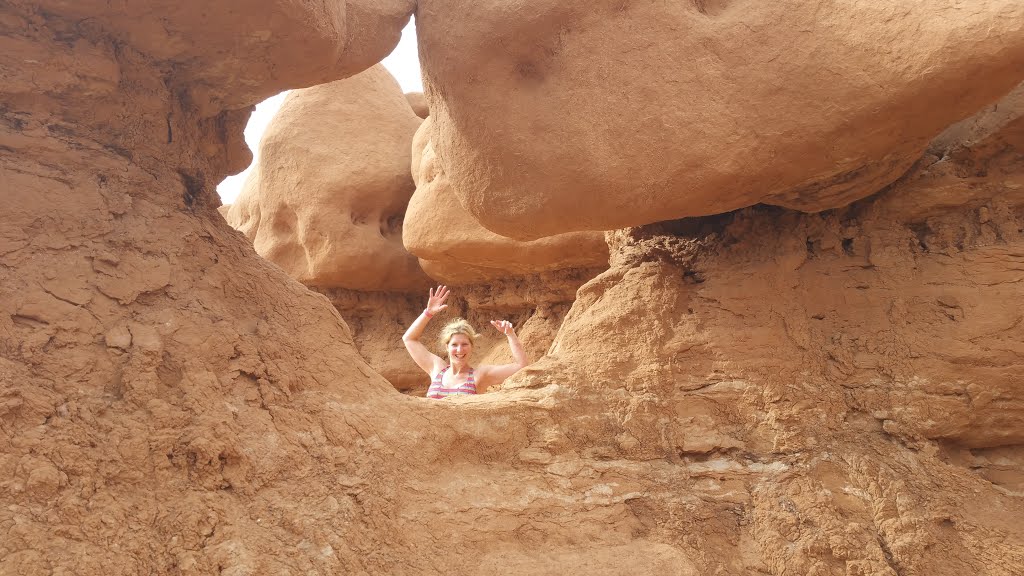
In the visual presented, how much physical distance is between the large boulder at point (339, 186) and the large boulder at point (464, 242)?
2.67 feet

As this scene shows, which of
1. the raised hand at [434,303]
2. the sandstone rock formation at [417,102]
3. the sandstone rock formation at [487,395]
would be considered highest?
the sandstone rock formation at [417,102]

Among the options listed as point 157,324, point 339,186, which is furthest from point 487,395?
point 339,186

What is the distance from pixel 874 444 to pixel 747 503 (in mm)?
534

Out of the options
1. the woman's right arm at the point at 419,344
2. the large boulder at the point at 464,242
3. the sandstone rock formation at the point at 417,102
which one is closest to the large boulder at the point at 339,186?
the large boulder at the point at 464,242

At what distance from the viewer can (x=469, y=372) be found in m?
3.71

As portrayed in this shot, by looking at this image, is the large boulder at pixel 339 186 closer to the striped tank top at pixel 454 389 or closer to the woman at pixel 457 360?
the woman at pixel 457 360

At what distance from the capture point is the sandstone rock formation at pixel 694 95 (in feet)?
7.45

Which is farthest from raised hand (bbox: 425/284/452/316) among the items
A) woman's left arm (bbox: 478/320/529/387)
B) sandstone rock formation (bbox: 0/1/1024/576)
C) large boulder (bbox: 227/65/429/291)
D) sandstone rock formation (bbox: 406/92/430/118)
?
sandstone rock formation (bbox: 406/92/430/118)

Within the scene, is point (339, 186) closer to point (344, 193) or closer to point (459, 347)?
point (344, 193)

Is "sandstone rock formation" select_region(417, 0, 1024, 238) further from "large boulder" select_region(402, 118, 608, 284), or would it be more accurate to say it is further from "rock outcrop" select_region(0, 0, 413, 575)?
"large boulder" select_region(402, 118, 608, 284)

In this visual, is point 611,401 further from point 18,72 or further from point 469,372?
point 18,72

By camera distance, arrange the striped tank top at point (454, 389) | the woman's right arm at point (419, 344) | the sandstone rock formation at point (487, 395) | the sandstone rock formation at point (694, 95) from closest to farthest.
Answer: the sandstone rock formation at point (487, 395)
the sandstone rock formation at point (694, 95)
the striped tank top at point (454, 389)
the woman's right arm at point (419, 344)

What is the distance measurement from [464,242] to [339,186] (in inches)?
55.1

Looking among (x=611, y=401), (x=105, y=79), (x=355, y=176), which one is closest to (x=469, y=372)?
(x=611, y=401)
